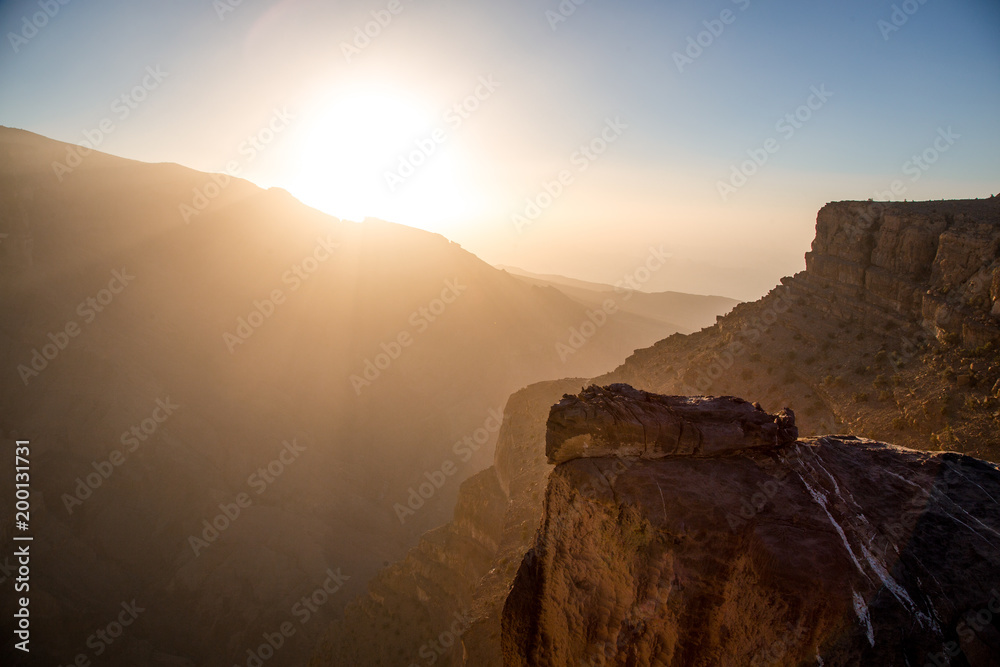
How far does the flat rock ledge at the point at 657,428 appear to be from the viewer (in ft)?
35.9

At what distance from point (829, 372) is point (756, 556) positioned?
1642cm

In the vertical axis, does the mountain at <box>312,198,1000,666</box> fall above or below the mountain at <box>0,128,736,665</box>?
above

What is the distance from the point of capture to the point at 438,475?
52969mm

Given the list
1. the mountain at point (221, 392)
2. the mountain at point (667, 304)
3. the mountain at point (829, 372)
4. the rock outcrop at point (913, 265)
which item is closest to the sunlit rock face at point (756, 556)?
the mountain at point (829, 372)

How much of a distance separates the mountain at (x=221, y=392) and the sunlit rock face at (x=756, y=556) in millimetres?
23473

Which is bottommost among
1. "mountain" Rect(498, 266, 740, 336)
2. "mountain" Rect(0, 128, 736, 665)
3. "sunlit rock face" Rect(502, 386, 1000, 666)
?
"mountain" Rect(0, 128, 736, 665)

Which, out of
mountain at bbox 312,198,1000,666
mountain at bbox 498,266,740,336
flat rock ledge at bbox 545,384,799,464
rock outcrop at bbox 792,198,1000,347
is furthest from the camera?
mountain at bbox 498,266,740,336

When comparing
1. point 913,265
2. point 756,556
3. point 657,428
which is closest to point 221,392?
point 657,428

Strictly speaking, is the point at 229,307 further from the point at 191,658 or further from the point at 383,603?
the point at 383,603

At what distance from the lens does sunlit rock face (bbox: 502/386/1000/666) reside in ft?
26.2

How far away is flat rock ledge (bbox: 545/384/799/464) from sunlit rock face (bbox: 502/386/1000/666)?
0.08 metres

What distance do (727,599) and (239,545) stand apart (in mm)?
42260

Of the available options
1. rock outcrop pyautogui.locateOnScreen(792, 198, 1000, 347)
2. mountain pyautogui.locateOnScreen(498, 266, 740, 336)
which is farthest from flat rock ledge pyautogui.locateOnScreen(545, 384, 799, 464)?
mountain pyautogui.locateOnScreen(498, 266, 740, 336)

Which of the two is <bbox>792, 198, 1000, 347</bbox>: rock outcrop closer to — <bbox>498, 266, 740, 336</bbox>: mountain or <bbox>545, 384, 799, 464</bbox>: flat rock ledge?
<bbox>545, 384, 799, 464</bbox>: flat rock ledge
